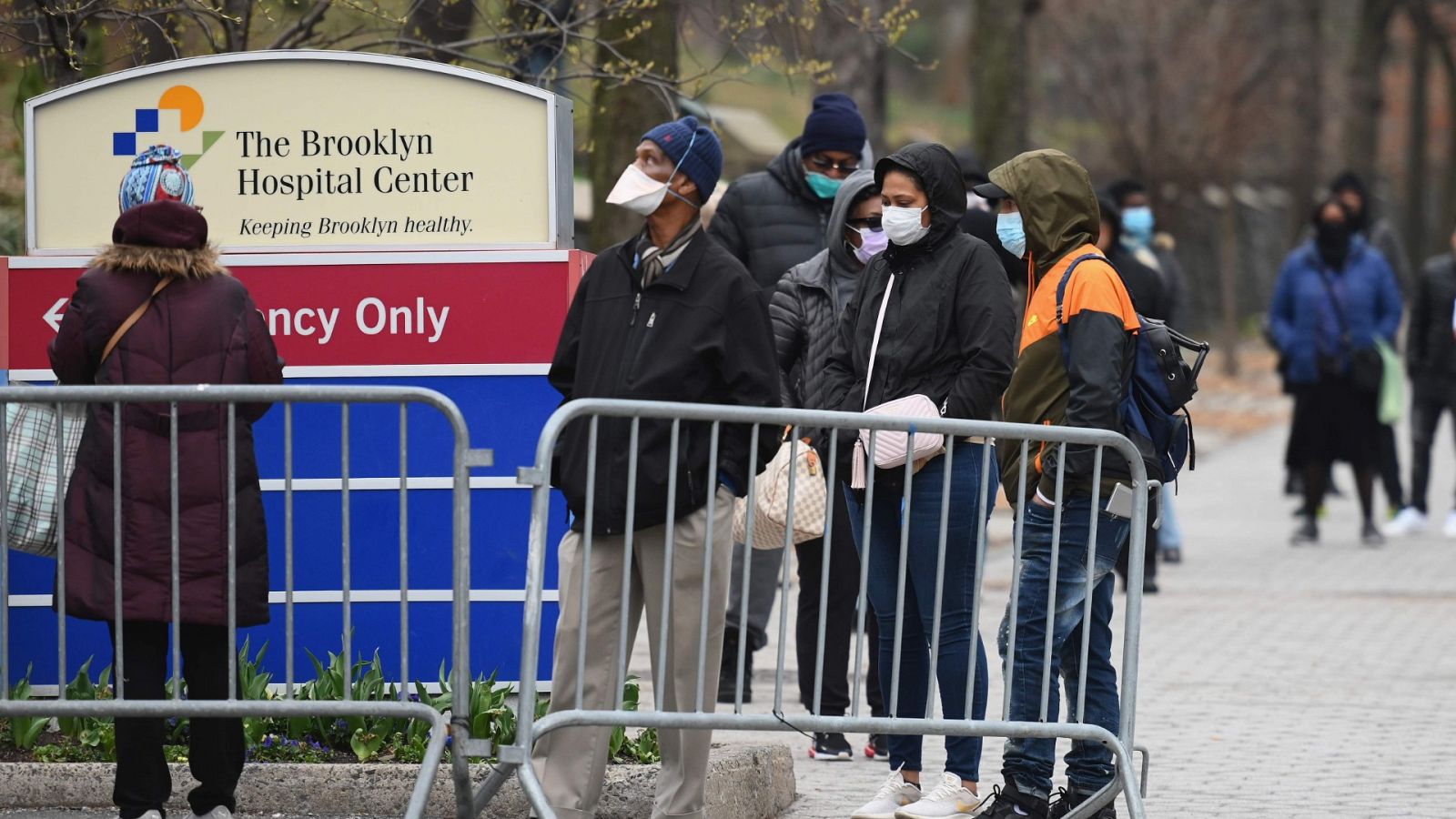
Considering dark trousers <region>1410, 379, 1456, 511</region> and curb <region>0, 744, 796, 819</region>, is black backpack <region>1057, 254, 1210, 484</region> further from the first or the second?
dark trousers <region>1410, 379, 1456, 511</region>

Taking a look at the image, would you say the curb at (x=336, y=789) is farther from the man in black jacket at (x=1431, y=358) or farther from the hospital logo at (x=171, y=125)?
the man in black jacket at (x=1431, y=358)

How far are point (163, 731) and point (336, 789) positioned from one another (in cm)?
53

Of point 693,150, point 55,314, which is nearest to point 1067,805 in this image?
point 693,150

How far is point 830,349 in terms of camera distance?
644 cm

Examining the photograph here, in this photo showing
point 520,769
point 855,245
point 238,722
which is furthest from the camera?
point 855,245

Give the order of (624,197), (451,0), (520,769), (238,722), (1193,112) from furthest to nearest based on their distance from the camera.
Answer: (1193,112) < (451,0) < (238,722) < (624,197) < (520,769)

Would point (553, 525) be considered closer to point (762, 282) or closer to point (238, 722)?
point (238, 722)

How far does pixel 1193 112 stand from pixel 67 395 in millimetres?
23636

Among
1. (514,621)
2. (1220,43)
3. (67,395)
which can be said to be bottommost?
(514,621)

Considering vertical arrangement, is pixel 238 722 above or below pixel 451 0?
below

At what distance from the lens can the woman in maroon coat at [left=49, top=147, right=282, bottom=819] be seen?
5.12 m

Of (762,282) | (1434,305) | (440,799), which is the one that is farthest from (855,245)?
(1434,305)

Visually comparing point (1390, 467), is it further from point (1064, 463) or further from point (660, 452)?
point (660, 452)

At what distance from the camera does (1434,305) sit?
13250mm
